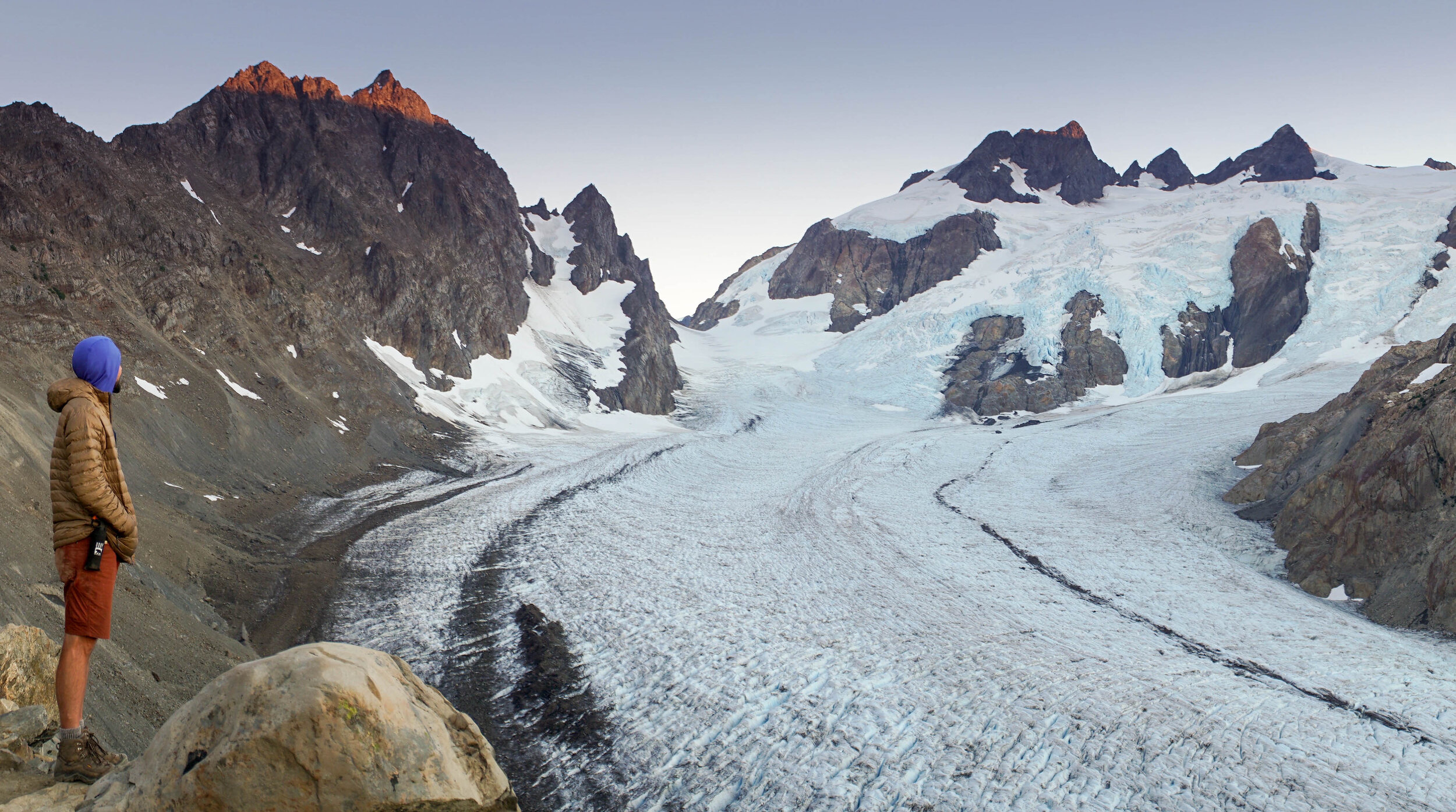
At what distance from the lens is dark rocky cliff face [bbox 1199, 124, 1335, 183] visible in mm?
101438

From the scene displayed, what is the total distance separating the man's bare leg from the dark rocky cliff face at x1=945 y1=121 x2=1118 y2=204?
11188cm

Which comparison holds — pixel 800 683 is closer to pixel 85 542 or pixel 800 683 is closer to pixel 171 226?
pixel 85 542

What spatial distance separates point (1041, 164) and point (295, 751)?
410 ft

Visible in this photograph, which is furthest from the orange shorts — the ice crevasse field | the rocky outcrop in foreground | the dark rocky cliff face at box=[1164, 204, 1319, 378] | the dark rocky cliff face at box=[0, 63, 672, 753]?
the dark rocky cliff face at box=[1164, 204, 1319, 378]

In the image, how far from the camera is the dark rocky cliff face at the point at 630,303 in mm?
49719

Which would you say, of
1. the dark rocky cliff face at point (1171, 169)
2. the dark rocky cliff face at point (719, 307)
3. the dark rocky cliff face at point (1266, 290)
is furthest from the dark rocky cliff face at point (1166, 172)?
the dark rocky cliff face at point (1266, 290)

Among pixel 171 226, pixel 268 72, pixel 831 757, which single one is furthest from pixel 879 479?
pixel 268 72

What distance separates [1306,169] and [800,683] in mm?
125071

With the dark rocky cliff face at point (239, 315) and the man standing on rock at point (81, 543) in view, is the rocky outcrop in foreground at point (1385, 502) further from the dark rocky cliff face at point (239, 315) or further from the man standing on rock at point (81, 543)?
the dark rocky cliff face at point (239, 315)

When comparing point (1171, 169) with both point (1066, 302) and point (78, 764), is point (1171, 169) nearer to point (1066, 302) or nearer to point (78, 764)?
point (1066, 302)

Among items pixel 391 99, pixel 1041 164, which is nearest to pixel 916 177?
pixel 1041 164

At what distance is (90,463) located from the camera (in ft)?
13.3

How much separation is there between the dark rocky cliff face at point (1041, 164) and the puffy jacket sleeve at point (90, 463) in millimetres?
111451

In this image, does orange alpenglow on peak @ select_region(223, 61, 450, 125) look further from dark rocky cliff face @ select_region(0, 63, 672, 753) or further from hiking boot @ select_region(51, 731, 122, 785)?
hiking boot @ select_region(51, 731, 122, 785)
